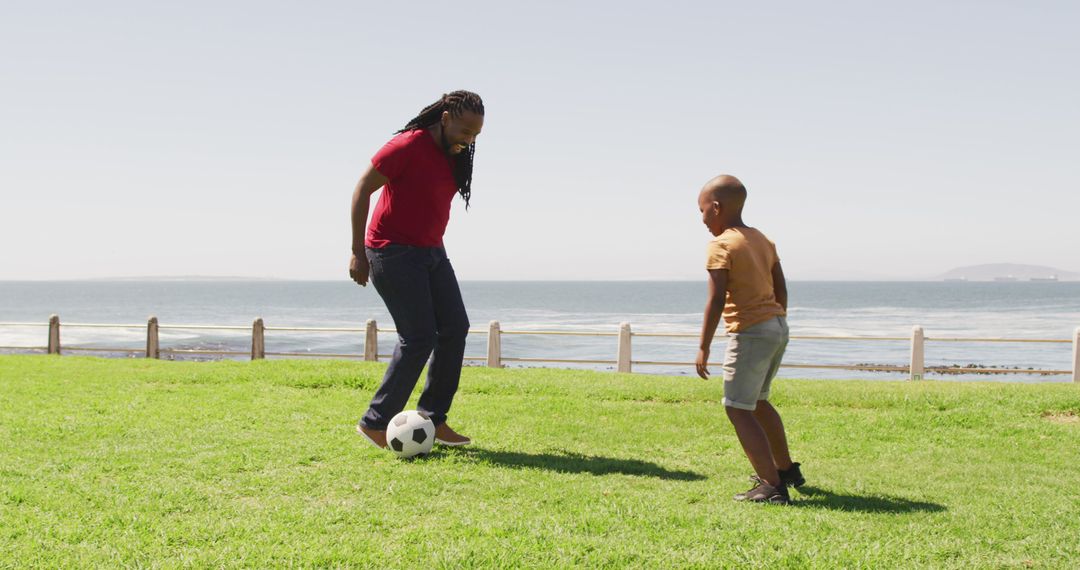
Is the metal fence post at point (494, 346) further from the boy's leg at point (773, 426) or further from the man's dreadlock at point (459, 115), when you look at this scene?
the boy's leg at point (773, 426)

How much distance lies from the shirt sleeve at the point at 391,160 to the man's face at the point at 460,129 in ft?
1.06

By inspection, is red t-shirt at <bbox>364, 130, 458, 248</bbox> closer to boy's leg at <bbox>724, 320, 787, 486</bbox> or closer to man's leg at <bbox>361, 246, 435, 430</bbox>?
man's leg at <bbox>361, 246, 435, 430</bbox>

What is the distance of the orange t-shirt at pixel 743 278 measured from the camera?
14.7 ft

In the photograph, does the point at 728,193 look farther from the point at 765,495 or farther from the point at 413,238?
the point at 413,238

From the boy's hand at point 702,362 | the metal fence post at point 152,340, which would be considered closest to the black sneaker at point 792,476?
the boy's hand at point 702,362

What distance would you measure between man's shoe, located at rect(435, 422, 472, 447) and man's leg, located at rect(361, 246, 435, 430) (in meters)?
0.37

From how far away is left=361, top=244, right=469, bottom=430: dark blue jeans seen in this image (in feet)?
18.6

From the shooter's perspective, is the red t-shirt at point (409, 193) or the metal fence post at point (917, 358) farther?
the metal fence post at point (917, 358)

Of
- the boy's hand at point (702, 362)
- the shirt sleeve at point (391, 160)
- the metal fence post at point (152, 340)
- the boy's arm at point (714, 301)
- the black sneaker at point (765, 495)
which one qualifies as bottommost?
the metal fence post at point (152, 340)

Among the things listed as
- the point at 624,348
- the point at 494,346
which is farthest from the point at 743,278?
the point at 494,346

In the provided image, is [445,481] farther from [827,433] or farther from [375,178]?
[827,433]

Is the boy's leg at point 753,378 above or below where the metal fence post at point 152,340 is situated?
above

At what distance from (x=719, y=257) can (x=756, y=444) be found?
985 mm

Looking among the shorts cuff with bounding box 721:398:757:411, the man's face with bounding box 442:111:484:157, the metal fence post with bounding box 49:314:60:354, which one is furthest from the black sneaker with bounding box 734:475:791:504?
the metal fence post with bounding box 49:314:60:354
